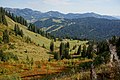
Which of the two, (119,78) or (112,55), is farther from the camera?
(119,78)

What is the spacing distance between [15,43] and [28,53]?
23480 millimetres

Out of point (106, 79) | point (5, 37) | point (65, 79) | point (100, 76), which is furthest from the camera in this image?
point (5, 37)

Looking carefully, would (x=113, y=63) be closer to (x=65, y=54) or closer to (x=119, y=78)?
(x=119, y=78)

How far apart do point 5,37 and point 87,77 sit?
17502 cm

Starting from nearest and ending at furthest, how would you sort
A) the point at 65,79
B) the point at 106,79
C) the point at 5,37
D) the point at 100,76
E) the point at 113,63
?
the point at 113,63
the point at 106,79
the point at 100,76
the point at 65,79
the point at 5,37

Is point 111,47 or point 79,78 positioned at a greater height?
point 111,47

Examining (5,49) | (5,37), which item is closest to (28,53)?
(5,49)

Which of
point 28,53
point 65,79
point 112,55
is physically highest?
point 112,55

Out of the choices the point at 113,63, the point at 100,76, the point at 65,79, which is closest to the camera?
the point at 113,63

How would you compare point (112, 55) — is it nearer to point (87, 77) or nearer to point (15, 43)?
point (87, 77)

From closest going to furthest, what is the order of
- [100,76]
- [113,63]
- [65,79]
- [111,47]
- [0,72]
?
[111,47] < [113,63] < [100,76] < [65,79] < [0,72]

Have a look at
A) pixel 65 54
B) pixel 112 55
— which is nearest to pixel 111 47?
pixel 112 55

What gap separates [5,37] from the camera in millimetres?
183750

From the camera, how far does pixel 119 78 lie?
8.98 meters
